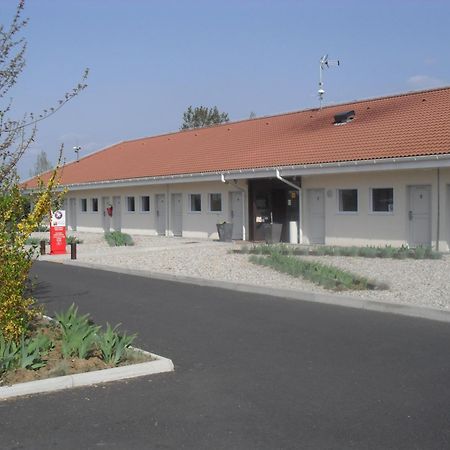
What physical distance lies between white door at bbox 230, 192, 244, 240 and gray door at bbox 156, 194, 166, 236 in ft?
17.0

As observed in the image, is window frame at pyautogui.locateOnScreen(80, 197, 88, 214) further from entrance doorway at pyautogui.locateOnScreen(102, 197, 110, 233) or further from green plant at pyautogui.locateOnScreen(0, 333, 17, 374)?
green plant at pyautogui.locateOnScreen(0, 333, 17, 374)

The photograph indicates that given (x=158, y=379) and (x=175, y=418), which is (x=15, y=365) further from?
(x=175, y=418)

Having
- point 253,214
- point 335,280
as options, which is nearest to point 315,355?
point 335,280

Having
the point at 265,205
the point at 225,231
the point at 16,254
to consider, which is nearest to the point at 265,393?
the point at 16,254

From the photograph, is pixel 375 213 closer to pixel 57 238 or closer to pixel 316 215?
pixel 316 215

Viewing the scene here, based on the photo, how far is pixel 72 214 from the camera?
40062 mm

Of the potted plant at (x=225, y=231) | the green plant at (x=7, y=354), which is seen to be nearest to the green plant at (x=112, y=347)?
the green plant at (x=7, y=354)

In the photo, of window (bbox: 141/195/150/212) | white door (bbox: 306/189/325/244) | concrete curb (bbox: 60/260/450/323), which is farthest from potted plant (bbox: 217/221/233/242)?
concrete curb (bbox: 60/260/450/323)

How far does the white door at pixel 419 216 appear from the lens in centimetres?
1992

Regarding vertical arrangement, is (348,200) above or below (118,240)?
above

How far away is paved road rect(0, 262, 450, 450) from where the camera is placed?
17.1ft

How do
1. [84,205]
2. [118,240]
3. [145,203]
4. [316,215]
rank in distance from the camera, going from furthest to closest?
[84,205]
[145,203]
[118,240]
[316,215]

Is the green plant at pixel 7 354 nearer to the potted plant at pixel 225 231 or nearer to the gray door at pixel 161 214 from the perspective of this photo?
the potted plant at pixel 225 231

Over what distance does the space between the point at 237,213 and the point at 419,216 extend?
8634 millimetres
